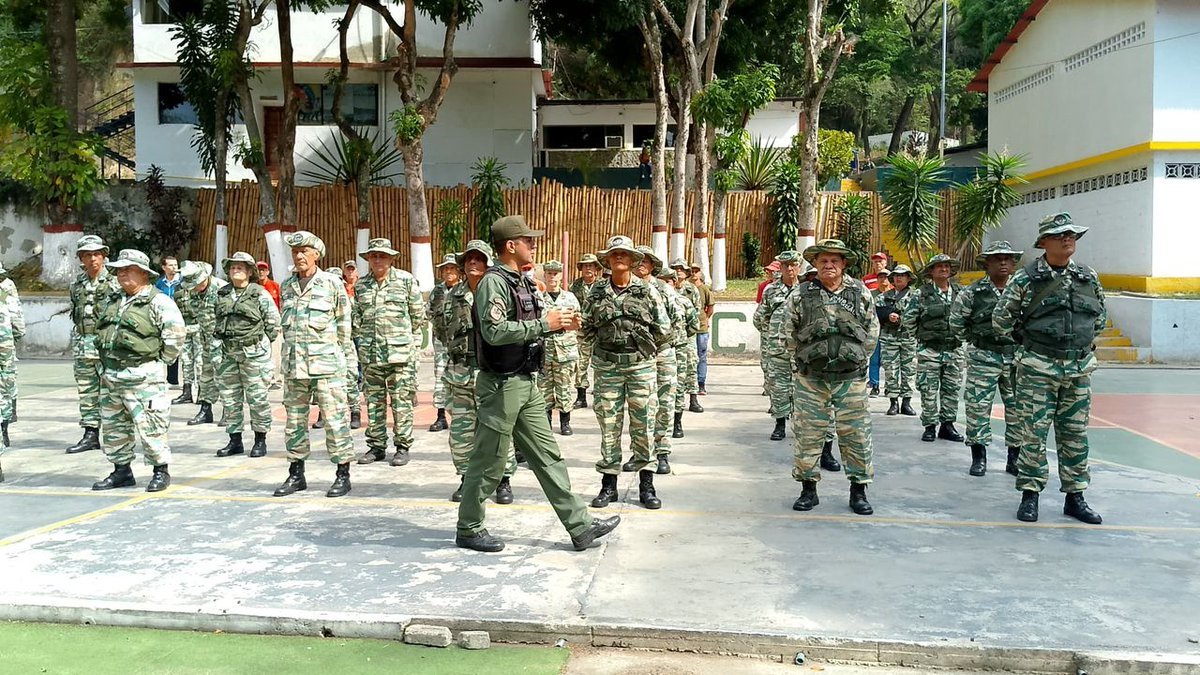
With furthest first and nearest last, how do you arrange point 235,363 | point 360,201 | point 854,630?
point 360,201 → point 235,363 → point 854,630

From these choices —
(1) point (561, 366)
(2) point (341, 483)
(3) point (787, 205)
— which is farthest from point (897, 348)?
(3) point (787, 205)

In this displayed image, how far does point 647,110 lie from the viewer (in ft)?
96.0

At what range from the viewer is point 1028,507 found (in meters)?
7.29

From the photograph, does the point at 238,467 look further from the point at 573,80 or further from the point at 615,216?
the point at 573,80

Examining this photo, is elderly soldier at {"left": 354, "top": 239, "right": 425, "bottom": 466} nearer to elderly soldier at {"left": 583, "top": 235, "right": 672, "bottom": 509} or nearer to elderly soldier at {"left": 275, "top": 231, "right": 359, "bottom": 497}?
elderly soldier at {"left": 275, "top": 231, "right": 359, "bottom": 497}

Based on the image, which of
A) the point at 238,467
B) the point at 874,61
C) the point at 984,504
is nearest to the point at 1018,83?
the point at 874,61

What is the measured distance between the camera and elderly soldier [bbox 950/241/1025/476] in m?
8.93

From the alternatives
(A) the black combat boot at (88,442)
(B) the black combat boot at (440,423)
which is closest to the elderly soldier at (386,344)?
(B) the black combat boot at (440,423)

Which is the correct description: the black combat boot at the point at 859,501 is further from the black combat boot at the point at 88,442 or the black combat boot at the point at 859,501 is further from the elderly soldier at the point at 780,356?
the black combat boot at the point at 88,442

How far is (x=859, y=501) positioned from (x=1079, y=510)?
153 centimetres

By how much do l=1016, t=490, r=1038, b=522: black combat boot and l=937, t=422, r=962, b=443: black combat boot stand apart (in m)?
3.12

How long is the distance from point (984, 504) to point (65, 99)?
65.7 ft

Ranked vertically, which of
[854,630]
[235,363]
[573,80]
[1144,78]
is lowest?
[854,630]

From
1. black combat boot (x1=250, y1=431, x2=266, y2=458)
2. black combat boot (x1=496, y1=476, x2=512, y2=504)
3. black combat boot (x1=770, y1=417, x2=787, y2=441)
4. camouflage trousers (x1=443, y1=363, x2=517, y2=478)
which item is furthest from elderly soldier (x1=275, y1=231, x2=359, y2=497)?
black combat boot (x1=770, y1=417, x2=787, y2=441)
